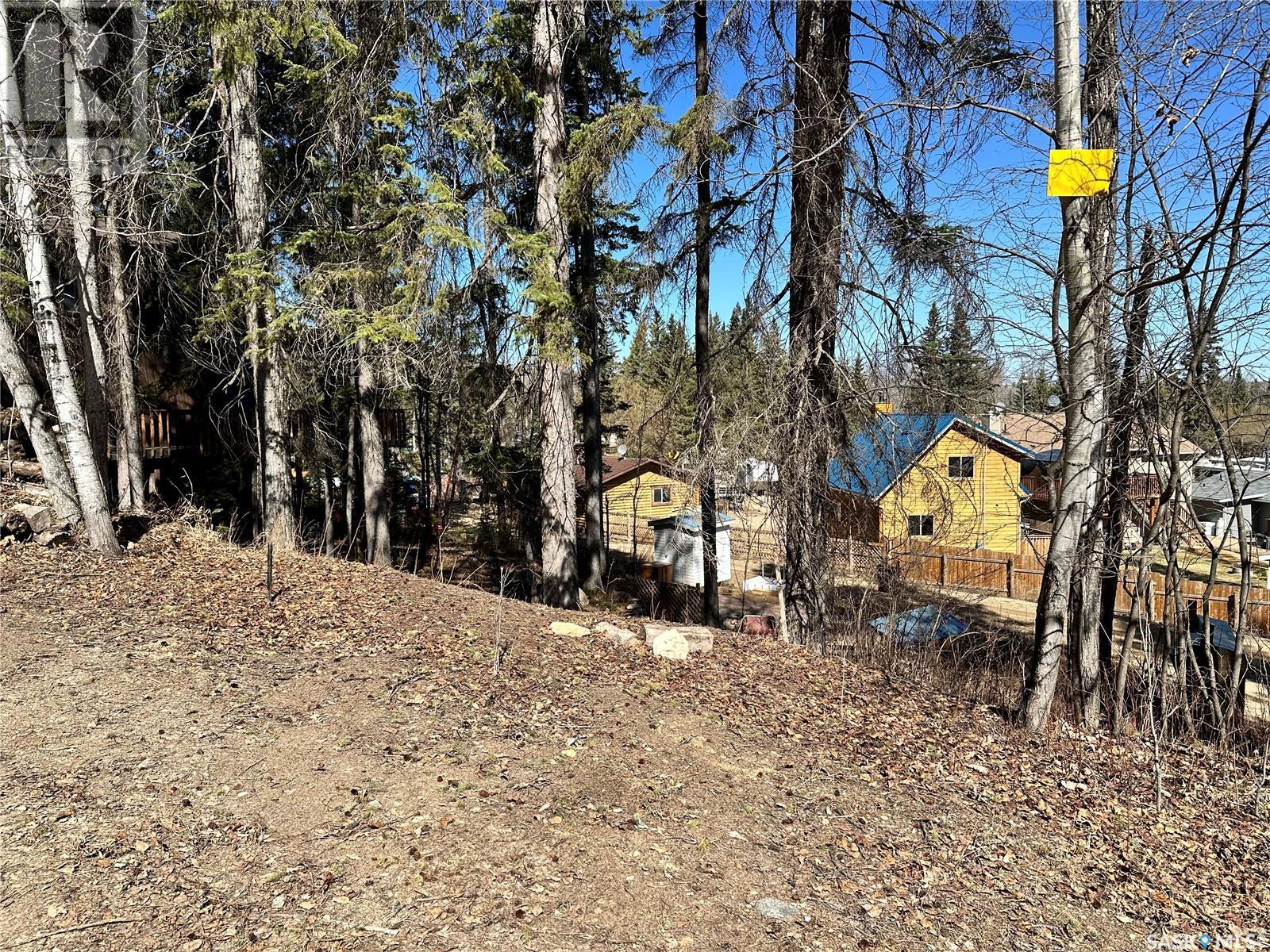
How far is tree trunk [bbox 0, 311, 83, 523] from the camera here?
6.70 m

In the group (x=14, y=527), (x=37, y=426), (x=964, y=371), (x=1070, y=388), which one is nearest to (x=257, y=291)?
(x=37, y=426)

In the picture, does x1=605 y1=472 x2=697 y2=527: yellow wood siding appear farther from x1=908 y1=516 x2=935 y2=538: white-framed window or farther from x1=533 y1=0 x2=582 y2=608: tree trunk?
x1=533 y1=0 x2=582 y2=608: tree trunk

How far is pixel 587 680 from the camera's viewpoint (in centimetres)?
509

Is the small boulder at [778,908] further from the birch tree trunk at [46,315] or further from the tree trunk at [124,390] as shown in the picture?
the tree trunk at [124,390]

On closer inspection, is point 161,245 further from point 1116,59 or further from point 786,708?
point 1116,59

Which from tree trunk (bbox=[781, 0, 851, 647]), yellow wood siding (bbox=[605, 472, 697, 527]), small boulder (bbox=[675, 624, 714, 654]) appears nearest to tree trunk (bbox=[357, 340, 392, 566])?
small boulder (bbox=[675, 624, 714, 654])

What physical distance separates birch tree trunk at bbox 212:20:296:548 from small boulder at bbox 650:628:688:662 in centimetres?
487

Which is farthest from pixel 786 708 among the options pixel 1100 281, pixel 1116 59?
pixel 1116 59

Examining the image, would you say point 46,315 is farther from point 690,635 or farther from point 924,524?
point 924,524

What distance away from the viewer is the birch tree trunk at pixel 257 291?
26.1 ft
